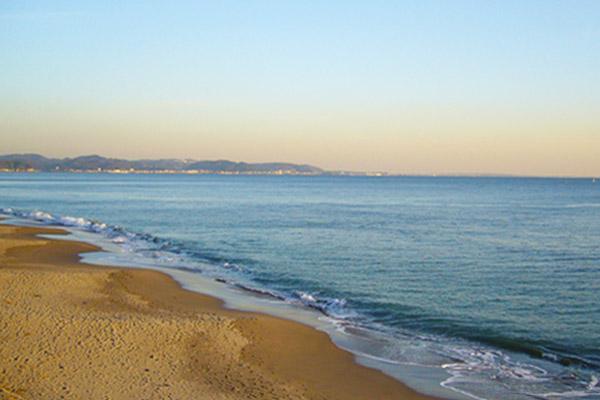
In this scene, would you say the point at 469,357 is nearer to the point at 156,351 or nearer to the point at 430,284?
the point at 430,284

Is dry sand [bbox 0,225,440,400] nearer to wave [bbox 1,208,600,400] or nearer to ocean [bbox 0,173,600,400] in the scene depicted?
wave [bbox 1,208,600,400]

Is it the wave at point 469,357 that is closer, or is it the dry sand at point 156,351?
the dry sand at point 156,351

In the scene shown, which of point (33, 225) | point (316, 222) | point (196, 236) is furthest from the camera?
point (316, 222)

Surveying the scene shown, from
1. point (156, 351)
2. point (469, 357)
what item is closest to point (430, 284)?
point (469, 357)

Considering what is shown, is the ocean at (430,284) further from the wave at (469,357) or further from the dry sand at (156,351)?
the dry sand at (156,351)

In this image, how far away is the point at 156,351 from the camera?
37.6ft

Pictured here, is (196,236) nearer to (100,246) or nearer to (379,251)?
(100,246)

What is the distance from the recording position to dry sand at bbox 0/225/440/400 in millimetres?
9523

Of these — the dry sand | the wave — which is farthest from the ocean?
the dry sand

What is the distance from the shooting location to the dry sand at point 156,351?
9.52 metres

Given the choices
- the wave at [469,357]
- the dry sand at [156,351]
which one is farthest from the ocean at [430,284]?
the dry sand at [156,351]

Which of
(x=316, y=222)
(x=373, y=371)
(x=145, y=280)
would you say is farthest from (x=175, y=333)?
(x=316, y=222)

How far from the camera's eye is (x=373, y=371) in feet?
37.4

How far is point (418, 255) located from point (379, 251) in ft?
7.44
